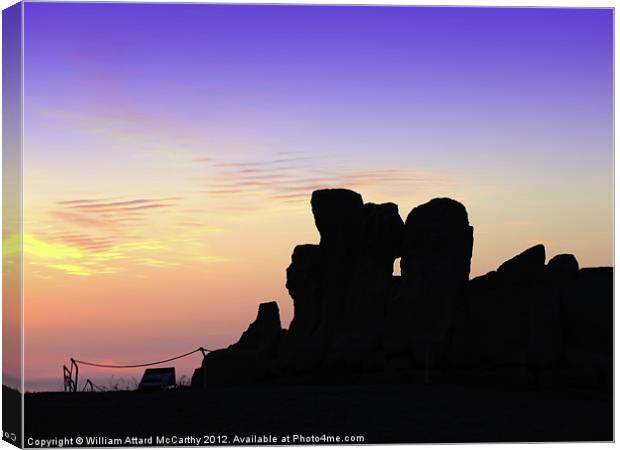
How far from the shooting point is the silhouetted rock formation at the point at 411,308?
2847 centimetres

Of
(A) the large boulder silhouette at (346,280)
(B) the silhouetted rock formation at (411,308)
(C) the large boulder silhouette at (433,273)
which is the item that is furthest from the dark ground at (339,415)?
(A) the large boulder silhouette at (346,280)

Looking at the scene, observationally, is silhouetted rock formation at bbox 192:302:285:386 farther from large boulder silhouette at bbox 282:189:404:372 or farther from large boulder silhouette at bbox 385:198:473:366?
large boulder silhouette at bbox 385:198:473:366

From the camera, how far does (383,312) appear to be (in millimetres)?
32719

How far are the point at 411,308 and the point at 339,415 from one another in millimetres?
10576

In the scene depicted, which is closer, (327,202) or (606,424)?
(606,424)

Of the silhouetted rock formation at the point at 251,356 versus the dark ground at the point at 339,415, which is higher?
the silhouetted rock formation at the point at 251,356

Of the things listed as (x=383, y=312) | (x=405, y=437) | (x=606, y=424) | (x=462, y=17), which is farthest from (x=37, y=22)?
(x=383, y=312)

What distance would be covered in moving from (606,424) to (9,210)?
9603 millimetres

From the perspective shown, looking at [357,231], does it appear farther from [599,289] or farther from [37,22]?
[37,22]

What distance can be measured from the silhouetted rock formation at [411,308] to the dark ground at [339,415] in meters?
4.05

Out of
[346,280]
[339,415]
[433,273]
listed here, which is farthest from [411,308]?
[339,415]

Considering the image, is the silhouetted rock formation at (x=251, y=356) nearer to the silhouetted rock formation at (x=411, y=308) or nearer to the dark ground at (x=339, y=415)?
the silhouetted rock formation at (x=411, y=308)

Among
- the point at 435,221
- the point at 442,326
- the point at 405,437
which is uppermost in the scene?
the point at 435,221

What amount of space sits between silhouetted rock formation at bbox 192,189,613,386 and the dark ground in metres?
4.05
